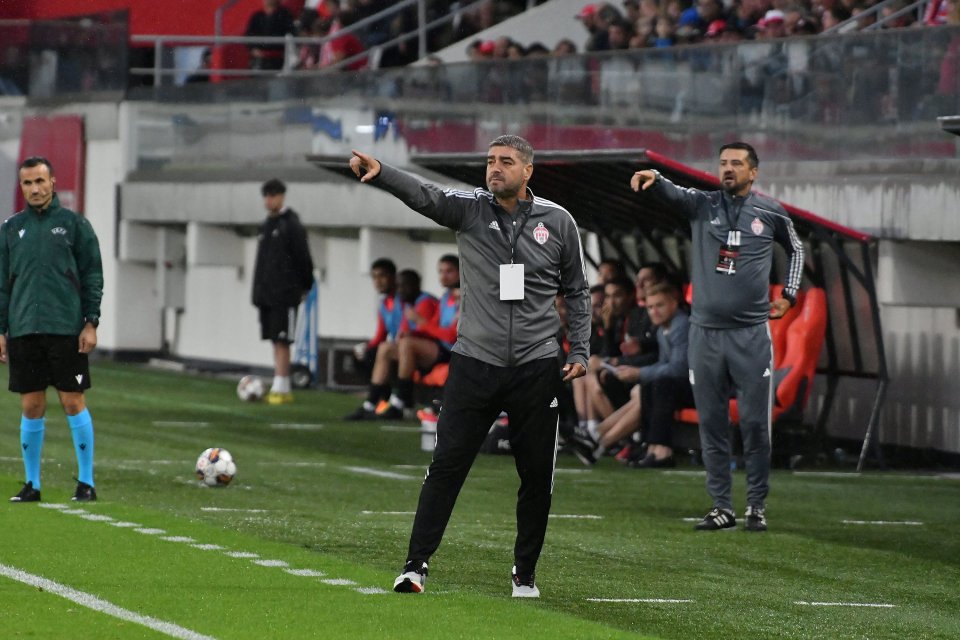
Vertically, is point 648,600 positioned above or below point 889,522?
above

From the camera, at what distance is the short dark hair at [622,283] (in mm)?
16500

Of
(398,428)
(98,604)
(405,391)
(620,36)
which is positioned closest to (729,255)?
(98,604)

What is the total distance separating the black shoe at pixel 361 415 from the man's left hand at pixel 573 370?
10776mm

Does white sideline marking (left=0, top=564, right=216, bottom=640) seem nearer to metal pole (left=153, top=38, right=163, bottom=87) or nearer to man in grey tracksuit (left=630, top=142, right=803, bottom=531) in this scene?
man in grey tracksuit (left=630, top=142, right=803, bottom=531)

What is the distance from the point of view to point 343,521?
441 inches

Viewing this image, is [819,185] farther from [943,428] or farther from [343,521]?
[343,521]

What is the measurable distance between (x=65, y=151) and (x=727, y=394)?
1853 centimetres

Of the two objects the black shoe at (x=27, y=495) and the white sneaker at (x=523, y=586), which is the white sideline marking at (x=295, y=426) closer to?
the black shoe at (x=27, y=495)

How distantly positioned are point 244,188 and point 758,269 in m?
14.3

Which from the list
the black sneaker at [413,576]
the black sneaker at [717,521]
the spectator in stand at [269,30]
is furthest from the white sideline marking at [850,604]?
the spectator in stand at [269,30]

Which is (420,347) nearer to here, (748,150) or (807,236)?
(807,236)

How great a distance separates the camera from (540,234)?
8484 millimetres

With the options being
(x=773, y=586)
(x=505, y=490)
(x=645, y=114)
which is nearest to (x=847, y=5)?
(x=645, y=114)

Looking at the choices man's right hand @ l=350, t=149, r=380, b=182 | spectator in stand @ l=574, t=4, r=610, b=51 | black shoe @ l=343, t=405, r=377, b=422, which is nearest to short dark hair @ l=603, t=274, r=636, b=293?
black shoe @ l=343, t=405, r=377, b=422
